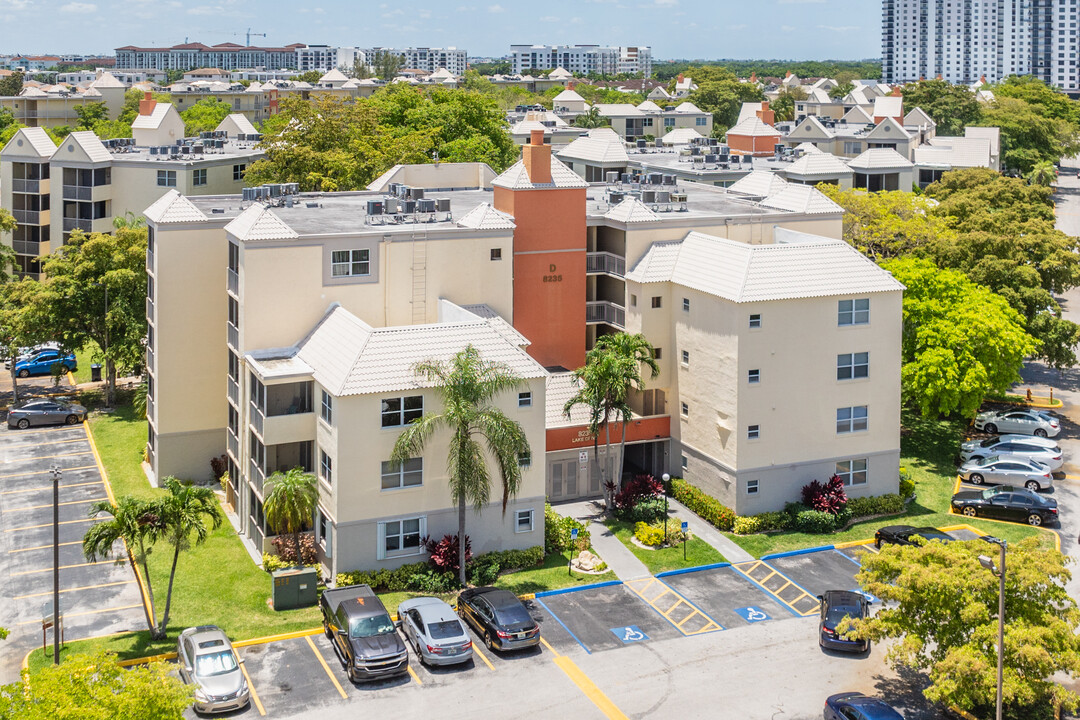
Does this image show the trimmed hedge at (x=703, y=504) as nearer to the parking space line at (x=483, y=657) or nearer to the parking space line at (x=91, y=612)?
the parking space line at (x=483, y=657)

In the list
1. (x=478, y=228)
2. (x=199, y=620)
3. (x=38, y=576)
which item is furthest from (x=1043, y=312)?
(x=38, y=576)

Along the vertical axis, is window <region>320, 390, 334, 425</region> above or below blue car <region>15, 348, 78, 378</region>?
above

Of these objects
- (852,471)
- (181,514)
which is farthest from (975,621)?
(181,514)

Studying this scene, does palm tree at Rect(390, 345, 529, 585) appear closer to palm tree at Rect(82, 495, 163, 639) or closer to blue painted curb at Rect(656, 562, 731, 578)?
blue painted curb at Rect(656, 562, 731, 578)

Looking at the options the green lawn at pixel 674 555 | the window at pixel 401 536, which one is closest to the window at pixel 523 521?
the window at pixel 401 536

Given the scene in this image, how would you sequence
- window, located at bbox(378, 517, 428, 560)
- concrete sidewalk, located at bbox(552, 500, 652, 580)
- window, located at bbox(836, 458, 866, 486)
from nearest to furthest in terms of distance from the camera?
window, located at bbox(378, 517, 428, 560), concrete sidewalk, located at bbox(552, 500, 652, 580), window, located at bbox(836, 458, 866, 486)

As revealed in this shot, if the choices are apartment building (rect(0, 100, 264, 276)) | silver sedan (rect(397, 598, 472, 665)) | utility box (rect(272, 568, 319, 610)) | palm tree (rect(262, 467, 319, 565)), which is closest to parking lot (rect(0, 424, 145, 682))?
utility box (rect(272, 568, 319, 610))

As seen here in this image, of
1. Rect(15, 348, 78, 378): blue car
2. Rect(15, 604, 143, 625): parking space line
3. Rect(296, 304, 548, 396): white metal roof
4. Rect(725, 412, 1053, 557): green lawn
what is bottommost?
Rect(15, 604, 143, 625): parking space line
